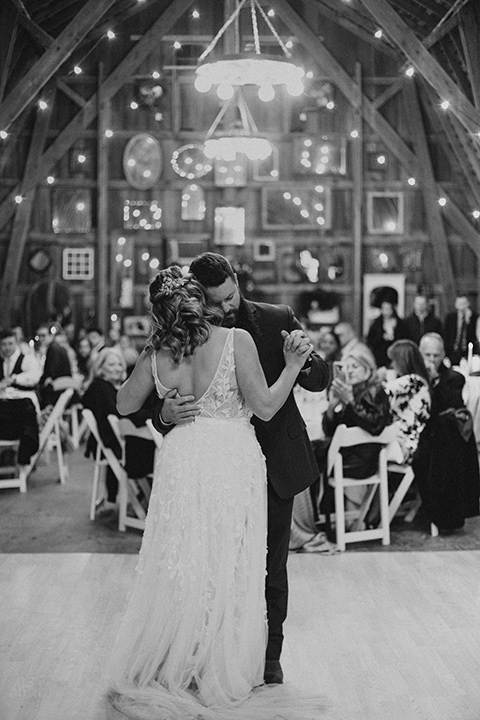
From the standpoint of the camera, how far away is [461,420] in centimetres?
646

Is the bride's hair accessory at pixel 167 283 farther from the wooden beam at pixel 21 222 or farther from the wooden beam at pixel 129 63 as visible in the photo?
the wooden beam at pixel 129 63

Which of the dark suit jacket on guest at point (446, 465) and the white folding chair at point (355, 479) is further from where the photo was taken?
the dark suit jacket on guest at point (446, 465)

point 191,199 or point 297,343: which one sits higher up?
point 191,199

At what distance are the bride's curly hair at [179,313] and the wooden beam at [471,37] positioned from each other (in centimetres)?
751

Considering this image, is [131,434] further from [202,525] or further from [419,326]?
[419,326]

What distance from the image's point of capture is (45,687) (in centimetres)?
386

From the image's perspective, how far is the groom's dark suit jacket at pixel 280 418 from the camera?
149 inches

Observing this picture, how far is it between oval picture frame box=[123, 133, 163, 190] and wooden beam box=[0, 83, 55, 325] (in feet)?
3.67

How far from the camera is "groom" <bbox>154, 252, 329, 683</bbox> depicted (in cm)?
373

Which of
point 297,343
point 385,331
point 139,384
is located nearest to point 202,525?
point 139,384

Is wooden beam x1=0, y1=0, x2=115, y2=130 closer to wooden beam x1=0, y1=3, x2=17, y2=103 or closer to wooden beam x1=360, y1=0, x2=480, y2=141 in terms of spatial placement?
wooden beam x1=0, y1=3, x2=17, y2=103

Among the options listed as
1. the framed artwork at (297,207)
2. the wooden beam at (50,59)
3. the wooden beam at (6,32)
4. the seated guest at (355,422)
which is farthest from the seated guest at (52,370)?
the framed artwork at (297,207)

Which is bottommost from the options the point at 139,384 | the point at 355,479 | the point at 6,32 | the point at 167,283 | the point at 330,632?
the point at 330,632

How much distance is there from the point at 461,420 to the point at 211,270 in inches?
127
